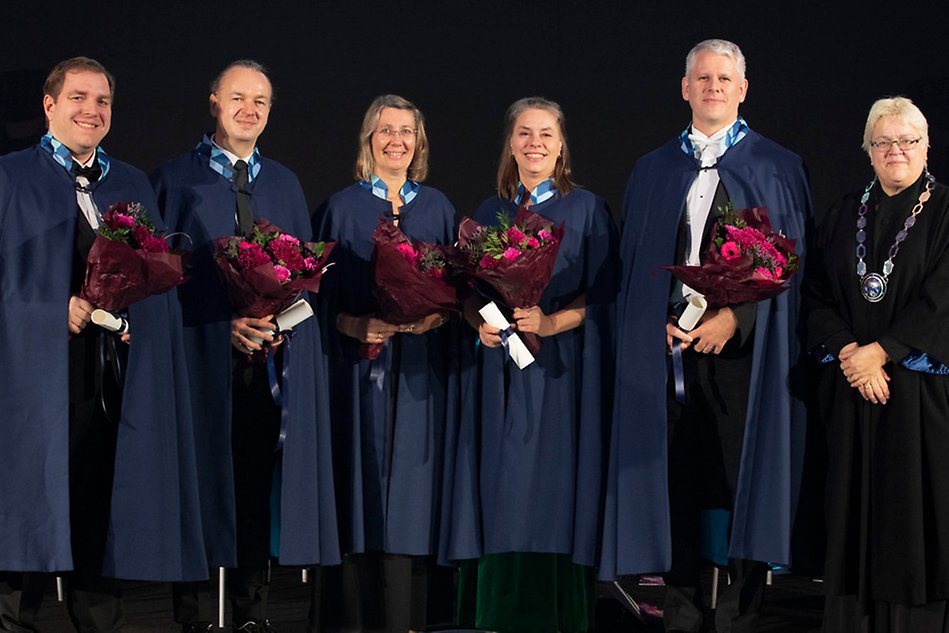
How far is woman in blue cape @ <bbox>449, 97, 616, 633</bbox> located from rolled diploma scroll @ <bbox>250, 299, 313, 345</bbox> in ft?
2.14

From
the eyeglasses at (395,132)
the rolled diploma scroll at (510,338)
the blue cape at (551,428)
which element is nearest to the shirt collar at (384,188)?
the eyeglasses at (395,132)

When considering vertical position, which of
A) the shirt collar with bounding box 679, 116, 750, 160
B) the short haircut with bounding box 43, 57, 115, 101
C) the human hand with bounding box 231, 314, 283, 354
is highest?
the short haircut with bounding box 43, 57, 115, 101

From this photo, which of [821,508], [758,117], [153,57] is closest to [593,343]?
[821,508]

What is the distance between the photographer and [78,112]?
15.1 feet

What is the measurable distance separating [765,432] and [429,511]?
4.27 feet

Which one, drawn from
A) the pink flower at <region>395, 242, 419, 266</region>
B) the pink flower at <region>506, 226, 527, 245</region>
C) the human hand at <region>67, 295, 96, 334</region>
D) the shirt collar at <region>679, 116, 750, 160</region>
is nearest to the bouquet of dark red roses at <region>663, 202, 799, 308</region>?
the shirt collar at <region>679, 116, 750, 160</region>

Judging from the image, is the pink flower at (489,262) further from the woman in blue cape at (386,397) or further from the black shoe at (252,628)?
the black shoe at (252,628)

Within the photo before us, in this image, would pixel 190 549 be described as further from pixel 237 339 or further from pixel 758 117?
pixel 758 117

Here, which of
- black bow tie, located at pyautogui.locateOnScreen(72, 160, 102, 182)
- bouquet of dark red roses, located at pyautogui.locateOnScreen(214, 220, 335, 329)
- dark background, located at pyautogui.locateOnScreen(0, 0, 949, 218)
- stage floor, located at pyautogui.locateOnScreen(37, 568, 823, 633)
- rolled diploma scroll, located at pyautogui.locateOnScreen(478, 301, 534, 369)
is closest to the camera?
bouquet of dark red roses, located at pyautogui.locateOnScreen(214, 220, 335, 329)

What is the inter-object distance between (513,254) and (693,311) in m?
0.67

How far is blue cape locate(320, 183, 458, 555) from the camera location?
4.92 metres

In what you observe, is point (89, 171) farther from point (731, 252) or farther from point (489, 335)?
point (731, 252)

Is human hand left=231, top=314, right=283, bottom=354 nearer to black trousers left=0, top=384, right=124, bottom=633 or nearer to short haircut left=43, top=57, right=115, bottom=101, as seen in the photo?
black trousers left=0, top=384, right=124, bottom=633

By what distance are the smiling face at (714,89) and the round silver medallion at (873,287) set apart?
81 cm
